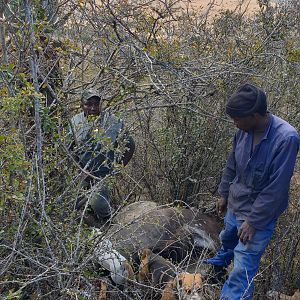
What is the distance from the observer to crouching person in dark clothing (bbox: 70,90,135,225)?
3641 millimetres

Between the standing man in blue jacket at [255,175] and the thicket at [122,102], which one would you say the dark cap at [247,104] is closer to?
the standing man in blue jacket at [255,175]

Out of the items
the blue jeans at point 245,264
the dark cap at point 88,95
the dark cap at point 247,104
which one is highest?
the dark cap at point 88,95

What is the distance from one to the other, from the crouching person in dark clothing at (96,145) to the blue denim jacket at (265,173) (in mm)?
844

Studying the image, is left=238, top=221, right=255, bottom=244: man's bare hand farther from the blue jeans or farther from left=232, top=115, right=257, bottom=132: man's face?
left=232, top=115, right=257, bottom=132: man's face

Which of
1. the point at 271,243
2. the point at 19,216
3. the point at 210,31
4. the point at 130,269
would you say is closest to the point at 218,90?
the point at 210,31

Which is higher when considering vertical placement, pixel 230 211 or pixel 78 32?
pixel 78 32

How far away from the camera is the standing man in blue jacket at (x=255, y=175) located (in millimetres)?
3602

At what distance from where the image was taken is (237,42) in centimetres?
565

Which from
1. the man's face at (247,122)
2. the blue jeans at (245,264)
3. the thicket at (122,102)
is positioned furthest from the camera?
the blue jeans at (245,264)

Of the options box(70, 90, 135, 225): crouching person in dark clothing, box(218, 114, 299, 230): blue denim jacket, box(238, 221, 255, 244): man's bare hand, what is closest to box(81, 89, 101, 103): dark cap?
box(70, 90, 135, 225): crouching person in dark clothing

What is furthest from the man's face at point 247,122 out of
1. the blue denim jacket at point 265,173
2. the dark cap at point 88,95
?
the dark cap at point 88,95

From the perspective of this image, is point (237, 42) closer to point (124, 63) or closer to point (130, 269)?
point (124, 63)

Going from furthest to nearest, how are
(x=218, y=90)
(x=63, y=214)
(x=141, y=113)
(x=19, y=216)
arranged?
(x=141, y=113) < (x=218, y=90) < (x=63, y=214) < (x=19, y=216)

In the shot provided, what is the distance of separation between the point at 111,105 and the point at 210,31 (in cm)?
198
